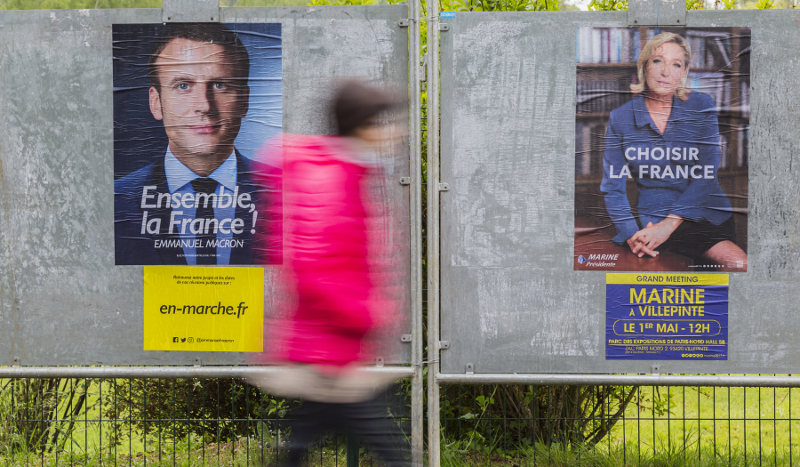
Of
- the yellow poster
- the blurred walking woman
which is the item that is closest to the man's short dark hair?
the yellow poster

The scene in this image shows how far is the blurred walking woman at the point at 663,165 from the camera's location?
4.49m

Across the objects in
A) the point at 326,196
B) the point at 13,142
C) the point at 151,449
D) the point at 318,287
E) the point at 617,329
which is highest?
the point at 13,142

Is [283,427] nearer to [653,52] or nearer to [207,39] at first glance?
[207,39]

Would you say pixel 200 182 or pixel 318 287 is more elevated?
pixel 200 182

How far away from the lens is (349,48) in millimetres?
4496

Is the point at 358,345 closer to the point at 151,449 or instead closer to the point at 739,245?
the point at 739,245

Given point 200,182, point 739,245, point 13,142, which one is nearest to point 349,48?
point 200,182

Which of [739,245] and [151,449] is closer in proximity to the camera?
[739,245]

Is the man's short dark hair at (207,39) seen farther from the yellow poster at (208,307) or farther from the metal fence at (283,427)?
the metal fence at (283,427)

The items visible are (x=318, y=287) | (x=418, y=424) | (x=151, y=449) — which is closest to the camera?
(x=318, y=287)

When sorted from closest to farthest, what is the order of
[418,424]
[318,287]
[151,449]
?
[318,287] < [418,424] < [151,449]

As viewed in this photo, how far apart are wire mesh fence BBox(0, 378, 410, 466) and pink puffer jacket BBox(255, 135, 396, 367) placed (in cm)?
155

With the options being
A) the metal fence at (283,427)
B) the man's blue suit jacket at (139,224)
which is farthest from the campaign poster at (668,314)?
the man's blue suit jacket at (139,224)

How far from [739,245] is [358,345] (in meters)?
2.47
